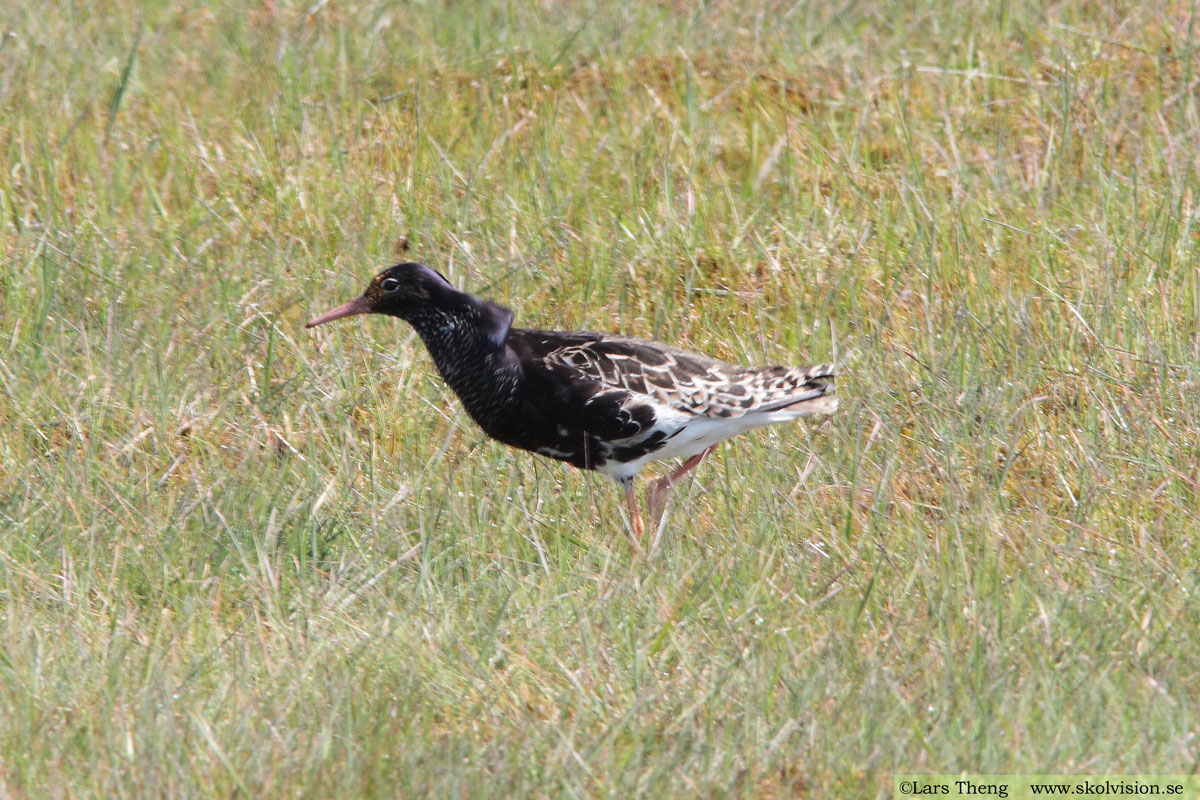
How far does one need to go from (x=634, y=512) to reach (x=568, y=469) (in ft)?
1.60

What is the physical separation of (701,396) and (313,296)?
204cm

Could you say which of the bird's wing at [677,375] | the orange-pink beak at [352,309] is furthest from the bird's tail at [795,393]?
the orange-pink beak at [352,309]

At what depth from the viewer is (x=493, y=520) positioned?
5000 millimetres

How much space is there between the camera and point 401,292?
5.37 meters

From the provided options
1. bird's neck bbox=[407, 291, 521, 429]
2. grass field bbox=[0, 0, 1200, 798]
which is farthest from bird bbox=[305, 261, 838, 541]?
grass field bbox=[0, 0, 1200, 798]

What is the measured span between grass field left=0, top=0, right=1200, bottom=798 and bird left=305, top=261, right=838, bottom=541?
192mm

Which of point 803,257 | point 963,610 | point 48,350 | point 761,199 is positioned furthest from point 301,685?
point 761,199

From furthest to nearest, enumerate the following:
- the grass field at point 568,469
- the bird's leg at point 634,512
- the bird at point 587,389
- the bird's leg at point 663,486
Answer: the bird's leg at point 663,486 < the bird at point 587,389 < the bird's leg at point 634,512 < the grass field at point 568,469

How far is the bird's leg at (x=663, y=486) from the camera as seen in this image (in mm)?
5321

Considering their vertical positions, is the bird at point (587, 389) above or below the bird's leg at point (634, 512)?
above

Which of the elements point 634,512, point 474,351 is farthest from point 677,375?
point 474,351

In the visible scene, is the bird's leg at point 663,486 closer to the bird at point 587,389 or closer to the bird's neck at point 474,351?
the bird at point 587,389

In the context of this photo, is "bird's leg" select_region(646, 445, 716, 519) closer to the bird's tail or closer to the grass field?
the grass field

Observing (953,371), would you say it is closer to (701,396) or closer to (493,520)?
(701,396)
